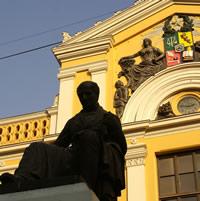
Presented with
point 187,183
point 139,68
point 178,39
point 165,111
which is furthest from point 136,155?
point 178,39

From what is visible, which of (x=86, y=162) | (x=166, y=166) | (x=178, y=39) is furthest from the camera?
(x=178, y=39)

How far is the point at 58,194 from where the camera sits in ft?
13.6

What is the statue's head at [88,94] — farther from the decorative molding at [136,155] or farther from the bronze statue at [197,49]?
the bronze statue at [197,49]

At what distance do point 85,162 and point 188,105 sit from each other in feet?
26.0

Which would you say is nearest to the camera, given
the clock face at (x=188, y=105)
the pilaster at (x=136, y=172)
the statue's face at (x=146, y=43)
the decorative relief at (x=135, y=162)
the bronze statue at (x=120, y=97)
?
the pilaster at (x=136, y=172)

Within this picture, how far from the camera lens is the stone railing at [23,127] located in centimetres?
1283

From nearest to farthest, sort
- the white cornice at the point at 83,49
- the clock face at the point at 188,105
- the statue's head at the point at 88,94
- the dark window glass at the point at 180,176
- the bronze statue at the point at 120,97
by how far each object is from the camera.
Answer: the statue's head at the point at 88,94
the dark window glass at the point at 180,176
the clock face at the point at 188,105
the bronze statue at the point at 120,97
the white cornice at the point at 83,49

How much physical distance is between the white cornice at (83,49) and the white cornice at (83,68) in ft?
1.07

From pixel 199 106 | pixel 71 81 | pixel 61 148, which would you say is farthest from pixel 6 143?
pixel 61 148

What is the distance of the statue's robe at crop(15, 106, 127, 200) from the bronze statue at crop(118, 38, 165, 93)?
25.8ft

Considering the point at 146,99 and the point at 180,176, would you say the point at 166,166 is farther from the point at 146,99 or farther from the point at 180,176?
the point at 146,99

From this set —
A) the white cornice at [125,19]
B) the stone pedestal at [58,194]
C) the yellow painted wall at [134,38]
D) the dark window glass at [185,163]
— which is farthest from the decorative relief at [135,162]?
the stone pedestal at [58,194]

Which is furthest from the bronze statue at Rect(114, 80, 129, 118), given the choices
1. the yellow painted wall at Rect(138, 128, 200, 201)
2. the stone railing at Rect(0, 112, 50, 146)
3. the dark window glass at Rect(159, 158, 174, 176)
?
the stone railing at Rect(0, 112, 50, 146)

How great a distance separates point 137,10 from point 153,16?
51 cm
